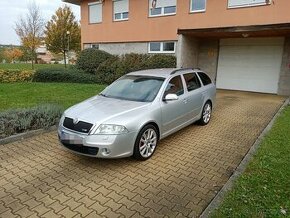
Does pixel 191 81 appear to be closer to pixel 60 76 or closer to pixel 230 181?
pixel 230 181

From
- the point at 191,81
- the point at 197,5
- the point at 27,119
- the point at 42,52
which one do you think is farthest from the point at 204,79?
the point at 42,52

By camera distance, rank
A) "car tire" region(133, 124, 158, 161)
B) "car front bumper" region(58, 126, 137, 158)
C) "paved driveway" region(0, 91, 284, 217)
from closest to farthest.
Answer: "paved driveway" region(0, 91, 284, 217)
"car front bumper" region(58, 126, 137, 158)
"car tire" region(133, 124, 158, 161)

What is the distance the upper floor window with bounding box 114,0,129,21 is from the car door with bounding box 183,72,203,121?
35.9 ft

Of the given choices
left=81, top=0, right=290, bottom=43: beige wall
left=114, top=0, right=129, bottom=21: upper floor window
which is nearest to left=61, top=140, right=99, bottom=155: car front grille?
left=81, top=0, right=290, bottom=43: beige wall

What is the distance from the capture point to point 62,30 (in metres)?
37.3

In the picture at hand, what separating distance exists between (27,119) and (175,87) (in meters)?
3.58

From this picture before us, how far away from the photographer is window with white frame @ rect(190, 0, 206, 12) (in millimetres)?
13191

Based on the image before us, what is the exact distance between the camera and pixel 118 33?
16703 mm

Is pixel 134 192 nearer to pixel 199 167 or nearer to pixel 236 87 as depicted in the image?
pixel 199 167

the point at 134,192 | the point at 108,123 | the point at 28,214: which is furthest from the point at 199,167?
the point at 28,214

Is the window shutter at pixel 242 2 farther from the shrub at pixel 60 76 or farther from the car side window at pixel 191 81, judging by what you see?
the shrub at pixel 60 76

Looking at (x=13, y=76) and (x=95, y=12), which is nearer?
(x=13, y=76)

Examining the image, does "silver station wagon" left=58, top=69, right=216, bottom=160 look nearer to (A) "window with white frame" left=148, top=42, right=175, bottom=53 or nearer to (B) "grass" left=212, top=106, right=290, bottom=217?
(B) "grass" left=212, top=106, right=290, bottom=217

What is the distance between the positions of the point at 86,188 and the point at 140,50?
1292 cm
